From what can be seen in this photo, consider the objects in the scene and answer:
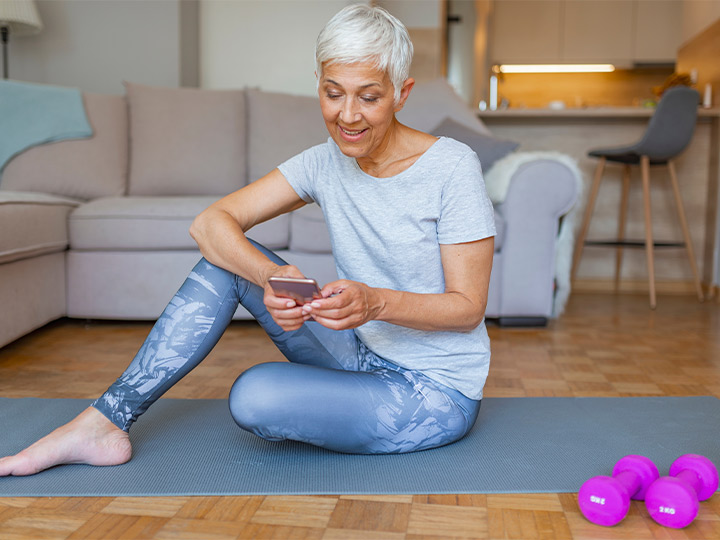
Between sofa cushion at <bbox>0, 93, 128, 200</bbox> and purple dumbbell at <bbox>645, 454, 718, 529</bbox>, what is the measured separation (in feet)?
8.99

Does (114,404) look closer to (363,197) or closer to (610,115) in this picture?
(363,197)

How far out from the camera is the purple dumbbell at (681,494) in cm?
107

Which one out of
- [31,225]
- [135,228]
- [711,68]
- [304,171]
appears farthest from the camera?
[711,68]

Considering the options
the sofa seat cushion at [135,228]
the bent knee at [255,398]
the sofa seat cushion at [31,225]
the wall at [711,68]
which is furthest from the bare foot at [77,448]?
the wall at [711,68]

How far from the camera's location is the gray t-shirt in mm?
1272

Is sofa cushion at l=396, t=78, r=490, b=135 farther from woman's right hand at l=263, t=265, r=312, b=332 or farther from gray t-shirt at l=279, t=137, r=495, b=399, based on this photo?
woman's right hand at l=263, t=265, r=312, b=332

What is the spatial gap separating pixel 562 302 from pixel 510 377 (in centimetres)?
100

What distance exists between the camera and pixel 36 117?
3.20 meters

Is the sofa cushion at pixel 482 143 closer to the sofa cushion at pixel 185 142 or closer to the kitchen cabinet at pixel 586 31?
the sofa cushion at pixel 185 142

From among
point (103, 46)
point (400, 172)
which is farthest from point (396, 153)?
point (103, 46)

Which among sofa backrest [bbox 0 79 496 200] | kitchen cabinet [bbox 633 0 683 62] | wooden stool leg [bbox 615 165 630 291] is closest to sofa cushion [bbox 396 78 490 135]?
sofa backrest [bbox 0 79 496 200]

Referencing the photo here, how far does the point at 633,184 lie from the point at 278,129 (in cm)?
209

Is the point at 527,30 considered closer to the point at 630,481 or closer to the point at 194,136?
the point at 194,136

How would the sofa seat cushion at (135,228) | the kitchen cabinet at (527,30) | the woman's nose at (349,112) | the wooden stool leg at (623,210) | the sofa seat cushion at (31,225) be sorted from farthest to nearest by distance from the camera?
the kitchen cabinet at (527,30) < the wooden stool leg at (623,210) < the sofa seat cushion at (135,228) < the sofa seat cushion at (31,225) < the woman's nose at (349,112)
